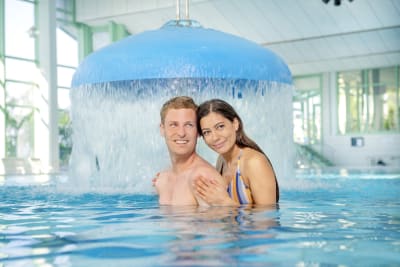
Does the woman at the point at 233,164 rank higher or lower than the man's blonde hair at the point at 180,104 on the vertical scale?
lower

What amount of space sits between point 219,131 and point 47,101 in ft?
50.5

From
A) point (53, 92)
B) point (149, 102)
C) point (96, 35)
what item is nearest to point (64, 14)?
point (96, 35)

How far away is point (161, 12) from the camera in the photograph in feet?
62.6

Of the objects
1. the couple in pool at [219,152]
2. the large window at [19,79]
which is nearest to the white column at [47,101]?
the large window at [19,79]

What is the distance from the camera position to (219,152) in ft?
12.3

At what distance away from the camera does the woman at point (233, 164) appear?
11.8 ft

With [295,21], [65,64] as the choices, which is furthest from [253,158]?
[65,64]

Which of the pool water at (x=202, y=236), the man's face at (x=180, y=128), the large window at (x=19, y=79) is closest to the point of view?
the pool water at (x=202, y=236)

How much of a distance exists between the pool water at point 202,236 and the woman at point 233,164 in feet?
0.32

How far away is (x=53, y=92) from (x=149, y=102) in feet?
38.4

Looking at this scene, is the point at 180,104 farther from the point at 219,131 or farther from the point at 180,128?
the point at 219,131

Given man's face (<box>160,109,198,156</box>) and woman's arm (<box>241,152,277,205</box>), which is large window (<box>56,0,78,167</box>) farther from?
woman's arm (<box>241,152,277,205</box>)

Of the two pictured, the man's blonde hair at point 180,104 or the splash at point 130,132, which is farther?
the splash at point 130,132

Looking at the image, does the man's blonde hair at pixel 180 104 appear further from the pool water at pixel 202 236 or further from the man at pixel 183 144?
the pool water at pixel 202 236
